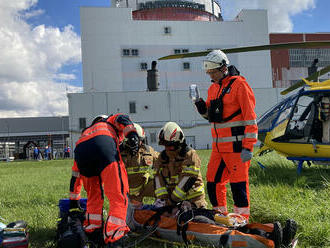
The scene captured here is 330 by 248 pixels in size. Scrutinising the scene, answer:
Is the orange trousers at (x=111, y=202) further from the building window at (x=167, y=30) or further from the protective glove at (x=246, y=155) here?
the building window at (x=167, y=30)

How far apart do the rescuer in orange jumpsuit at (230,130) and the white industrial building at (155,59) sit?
25458mm

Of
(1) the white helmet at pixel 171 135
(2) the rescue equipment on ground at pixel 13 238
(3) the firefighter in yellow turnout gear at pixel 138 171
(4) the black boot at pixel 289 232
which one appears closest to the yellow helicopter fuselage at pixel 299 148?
(3) the firefighter in yellow turnout gear at pixel 138 171

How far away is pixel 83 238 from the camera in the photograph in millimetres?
3205

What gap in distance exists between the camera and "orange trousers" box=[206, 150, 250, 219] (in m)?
3.74

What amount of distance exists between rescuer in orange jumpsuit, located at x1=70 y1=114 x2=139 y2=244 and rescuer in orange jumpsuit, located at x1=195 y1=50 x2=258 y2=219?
117 cm

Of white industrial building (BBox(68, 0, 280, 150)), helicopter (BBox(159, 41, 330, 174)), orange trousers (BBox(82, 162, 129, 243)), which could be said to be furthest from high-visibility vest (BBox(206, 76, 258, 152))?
white industrial building (BBox(68, 0, 280, 150))

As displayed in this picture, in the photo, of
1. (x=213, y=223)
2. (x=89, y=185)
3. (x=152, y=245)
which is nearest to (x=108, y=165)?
(x=89, y=185)

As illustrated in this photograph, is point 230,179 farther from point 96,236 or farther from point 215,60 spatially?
point 96,236

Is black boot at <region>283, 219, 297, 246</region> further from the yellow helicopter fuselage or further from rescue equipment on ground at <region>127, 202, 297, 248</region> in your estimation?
the yellow helicopter fuselage

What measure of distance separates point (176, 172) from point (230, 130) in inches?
40.3

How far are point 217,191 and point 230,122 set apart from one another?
94 cm

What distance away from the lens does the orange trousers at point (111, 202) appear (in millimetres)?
3100

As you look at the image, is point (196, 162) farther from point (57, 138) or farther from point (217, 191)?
point (57, 138)

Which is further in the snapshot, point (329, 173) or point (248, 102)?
point (329, 173)
